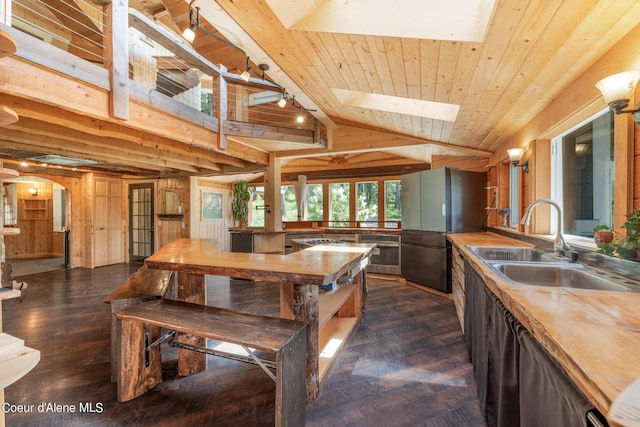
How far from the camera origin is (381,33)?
195cm

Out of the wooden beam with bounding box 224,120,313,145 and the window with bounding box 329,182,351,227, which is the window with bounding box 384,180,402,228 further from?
the wooden beam with bounding box 224,120,313,145

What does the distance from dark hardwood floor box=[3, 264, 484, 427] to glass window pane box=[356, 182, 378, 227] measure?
318 cm

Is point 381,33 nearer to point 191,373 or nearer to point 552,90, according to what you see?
point 552,90

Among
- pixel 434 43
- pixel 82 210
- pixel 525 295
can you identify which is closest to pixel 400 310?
pixel 525 295

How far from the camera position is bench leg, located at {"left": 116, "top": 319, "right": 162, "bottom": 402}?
192cm

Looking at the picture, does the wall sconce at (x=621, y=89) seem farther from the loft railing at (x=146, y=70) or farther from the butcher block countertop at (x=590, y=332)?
the loft railing at (x=146, y=70)

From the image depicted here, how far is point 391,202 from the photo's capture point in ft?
20.8

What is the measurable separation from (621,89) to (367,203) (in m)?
5.17

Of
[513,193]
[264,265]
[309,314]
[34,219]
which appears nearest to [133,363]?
[264,265]

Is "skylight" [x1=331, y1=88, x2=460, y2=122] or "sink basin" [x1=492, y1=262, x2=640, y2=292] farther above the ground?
"skylight" [x1=331, y1=88, x2=460, y2=122]

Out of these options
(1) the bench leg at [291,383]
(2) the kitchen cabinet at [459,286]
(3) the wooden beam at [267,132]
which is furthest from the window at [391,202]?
(1) the bench leg at [291,383]

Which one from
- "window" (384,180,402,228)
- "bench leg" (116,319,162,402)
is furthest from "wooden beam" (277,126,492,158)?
"bench leg" (116,319,162,402)

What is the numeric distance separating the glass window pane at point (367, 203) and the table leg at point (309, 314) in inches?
182

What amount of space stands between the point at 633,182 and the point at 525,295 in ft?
3.66
